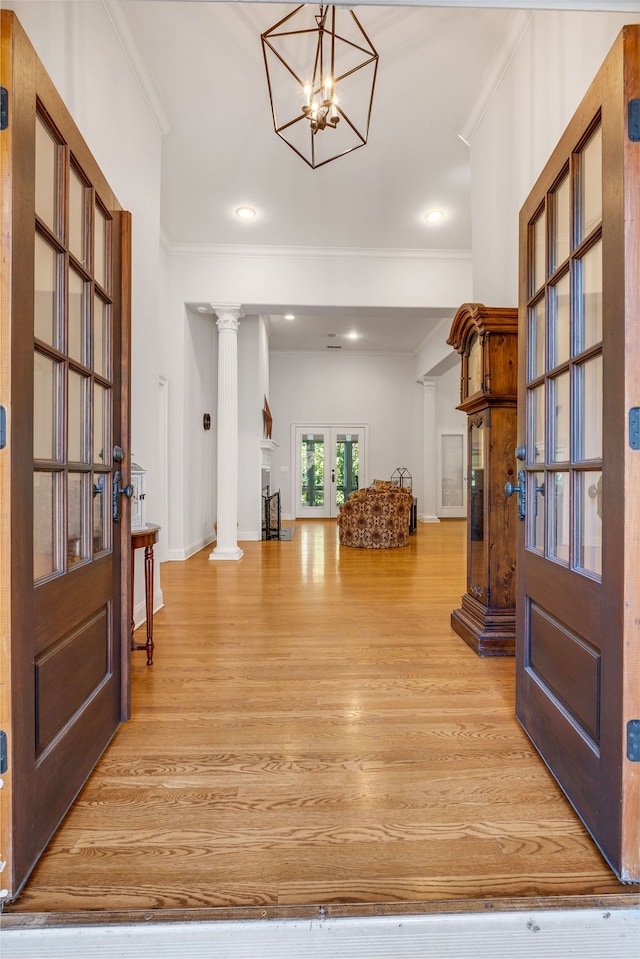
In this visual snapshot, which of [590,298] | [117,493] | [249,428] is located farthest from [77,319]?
[249,428]

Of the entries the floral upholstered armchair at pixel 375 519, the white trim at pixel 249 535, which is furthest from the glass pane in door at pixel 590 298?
the white trim at pixel 249 535

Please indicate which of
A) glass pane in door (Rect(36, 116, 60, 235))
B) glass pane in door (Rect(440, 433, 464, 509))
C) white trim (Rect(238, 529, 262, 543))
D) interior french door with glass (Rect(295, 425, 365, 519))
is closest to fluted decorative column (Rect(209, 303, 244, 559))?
white trim (Rect(238, 529, 262, 543))

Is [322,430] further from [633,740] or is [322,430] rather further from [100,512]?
[633,740]

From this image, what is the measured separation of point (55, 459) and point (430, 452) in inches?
351

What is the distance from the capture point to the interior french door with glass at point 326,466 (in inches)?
421

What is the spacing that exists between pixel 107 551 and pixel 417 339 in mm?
8909

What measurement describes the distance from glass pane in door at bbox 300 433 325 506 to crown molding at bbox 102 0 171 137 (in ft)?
24.5

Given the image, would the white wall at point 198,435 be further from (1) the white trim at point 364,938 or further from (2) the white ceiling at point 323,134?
(1) the white trim at point 364,938

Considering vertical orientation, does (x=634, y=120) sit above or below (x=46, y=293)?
above

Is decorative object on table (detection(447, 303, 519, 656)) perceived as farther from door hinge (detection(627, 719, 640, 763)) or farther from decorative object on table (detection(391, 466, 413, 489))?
decorative object on table (detection(391, 466, 413, 489))

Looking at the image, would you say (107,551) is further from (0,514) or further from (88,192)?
(88,192)

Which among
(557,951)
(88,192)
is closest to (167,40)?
(88,192)

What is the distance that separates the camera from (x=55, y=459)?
1344 mm

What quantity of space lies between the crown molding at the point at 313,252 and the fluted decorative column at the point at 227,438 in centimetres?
60
